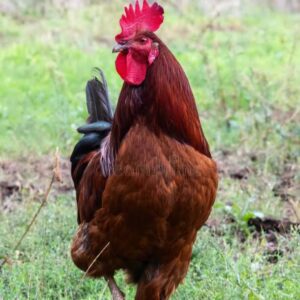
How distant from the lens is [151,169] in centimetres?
418

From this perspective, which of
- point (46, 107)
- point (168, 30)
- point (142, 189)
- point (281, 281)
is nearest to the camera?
point (142, 189)

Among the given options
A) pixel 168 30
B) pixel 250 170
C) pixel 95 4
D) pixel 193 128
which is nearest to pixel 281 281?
pixel 193 128

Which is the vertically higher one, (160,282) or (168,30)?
(160,282)

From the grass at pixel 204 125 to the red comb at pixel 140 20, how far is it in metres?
1.37

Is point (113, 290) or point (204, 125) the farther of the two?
point (204, 125)

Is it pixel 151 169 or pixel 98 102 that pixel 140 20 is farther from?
pixel 98 102

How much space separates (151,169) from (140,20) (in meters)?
0.83

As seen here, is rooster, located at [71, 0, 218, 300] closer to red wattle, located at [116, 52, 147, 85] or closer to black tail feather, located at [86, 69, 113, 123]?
red wattle, located at [116, 52, 147, 85]

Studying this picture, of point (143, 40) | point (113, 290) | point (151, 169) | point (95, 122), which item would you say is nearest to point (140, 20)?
point (143, 40)

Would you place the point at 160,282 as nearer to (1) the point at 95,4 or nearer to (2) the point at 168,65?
(2) the point at 168,65

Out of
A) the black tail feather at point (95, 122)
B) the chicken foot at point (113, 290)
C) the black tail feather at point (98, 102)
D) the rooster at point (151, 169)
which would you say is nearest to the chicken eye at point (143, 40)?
the rooster at point (151, 169)

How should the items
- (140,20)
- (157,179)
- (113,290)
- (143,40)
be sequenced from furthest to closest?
(113,290), (140,20), (143,40), (157,179)

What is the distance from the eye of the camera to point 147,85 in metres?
4.29

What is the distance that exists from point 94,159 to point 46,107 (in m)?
5.30
